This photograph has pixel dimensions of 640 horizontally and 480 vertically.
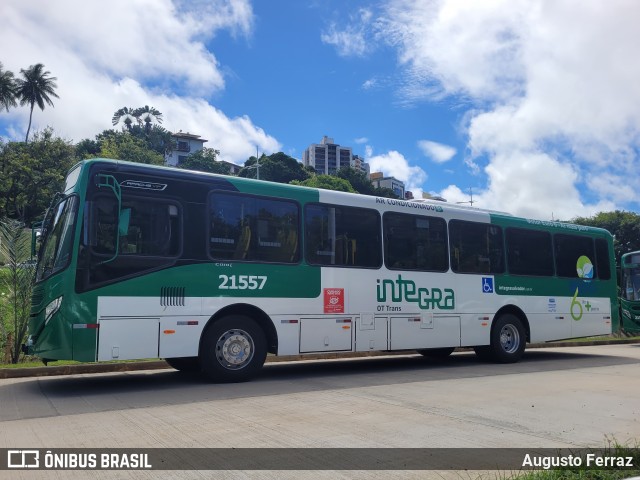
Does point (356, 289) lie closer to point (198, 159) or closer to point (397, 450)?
point (397, 450)

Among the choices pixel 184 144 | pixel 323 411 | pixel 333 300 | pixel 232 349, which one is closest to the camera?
pixel 323 411

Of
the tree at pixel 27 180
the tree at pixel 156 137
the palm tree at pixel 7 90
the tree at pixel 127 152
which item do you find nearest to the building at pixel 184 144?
the tree at pixel 156 137

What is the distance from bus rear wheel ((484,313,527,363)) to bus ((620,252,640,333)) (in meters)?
9.69

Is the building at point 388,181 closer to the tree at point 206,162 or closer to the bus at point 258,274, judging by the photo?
the tree at point 206,162

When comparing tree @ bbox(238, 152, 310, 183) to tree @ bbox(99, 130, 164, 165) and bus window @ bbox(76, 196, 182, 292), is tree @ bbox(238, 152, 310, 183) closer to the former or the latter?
tree @ bbox(99, 130, 164, 165)

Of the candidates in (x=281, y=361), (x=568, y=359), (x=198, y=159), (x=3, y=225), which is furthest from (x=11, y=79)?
(x=568, y=359)

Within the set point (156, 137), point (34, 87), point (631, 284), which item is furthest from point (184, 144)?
point (631, 284)

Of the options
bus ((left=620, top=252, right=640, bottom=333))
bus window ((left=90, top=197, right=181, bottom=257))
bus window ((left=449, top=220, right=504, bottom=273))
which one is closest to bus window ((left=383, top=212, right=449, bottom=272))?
bus window ((left=449, top=220, right=504, bottom=273))

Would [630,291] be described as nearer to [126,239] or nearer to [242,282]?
[242,282]

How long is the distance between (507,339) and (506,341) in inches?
2.7

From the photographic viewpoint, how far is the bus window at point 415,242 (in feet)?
38.1

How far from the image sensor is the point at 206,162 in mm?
85562

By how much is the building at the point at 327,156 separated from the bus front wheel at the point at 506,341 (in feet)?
514

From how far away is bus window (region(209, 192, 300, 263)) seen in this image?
9.55 metres
